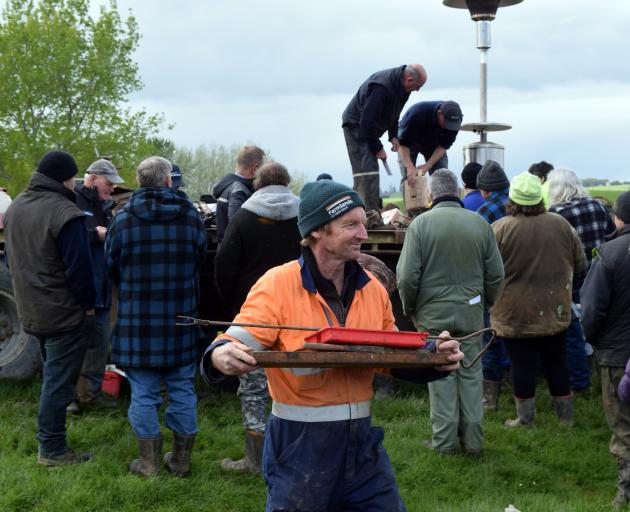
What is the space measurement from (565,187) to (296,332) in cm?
531

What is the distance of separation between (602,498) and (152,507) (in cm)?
291

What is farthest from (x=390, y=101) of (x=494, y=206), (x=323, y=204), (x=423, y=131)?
(x=323, y=204)

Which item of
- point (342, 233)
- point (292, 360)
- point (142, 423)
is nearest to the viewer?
point (292, 360)

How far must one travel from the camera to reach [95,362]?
754cm

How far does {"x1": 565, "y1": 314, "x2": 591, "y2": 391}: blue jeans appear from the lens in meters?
8.36

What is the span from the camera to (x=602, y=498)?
19.8 feet

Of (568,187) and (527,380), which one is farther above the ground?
(568,187)

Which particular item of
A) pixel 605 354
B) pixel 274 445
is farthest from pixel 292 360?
pixel 605 354

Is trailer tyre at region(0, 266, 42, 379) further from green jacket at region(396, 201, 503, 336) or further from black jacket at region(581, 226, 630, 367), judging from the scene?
black jacket at region(581, 226, 630, 367)

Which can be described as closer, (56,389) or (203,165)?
(56,389)

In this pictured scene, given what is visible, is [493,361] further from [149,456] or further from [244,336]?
[244,336]

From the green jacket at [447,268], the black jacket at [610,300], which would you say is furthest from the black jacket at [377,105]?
the black jacket at [610,300]

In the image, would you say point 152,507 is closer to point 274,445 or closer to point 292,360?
point 274,445

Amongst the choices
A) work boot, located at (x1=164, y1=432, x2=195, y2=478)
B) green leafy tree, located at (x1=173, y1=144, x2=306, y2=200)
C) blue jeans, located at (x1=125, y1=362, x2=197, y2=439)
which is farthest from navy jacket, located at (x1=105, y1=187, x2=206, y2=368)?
green leafy tree, located at (x1=173, y1=144, x2=306, y2=200)
